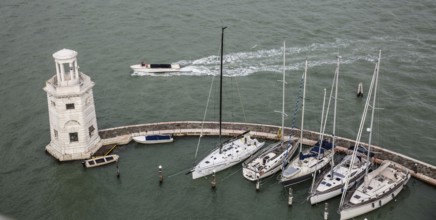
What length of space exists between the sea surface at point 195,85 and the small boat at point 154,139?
2.87 feet

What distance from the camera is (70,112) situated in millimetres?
63812

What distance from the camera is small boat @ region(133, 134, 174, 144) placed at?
6812 centimetres

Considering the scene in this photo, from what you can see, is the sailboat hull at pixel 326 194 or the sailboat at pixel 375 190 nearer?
the sailboat at pixel 375 190

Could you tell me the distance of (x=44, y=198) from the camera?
200 ft

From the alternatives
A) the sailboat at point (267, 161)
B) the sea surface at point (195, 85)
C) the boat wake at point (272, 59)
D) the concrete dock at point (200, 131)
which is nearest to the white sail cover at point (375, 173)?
the sea surface at point (195, 85)

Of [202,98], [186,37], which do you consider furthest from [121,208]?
[186,37]

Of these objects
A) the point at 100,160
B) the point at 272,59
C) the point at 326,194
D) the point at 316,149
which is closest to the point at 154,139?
the point at 100,160

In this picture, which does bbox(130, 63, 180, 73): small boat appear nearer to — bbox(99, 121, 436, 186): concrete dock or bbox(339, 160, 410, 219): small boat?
bbox(99, 121, 436, 186): concrete dock

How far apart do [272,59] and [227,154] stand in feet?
100

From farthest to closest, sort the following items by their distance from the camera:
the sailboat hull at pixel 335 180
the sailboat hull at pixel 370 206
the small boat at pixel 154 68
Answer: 1. the small boat at pixel 154 68
2. the sailboat hull at pixel 335 180
3. the sailboat hull at pixel 370 206

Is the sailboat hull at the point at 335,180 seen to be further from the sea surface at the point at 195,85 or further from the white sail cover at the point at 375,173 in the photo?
the sea surface at the point at 195,85

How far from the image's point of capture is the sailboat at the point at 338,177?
5806 centimetres

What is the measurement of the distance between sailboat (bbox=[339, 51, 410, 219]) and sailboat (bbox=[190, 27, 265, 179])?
12040mm

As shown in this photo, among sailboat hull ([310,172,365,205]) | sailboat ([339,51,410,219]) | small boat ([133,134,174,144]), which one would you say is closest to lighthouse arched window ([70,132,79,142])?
small boat ([133,134,174,144])
